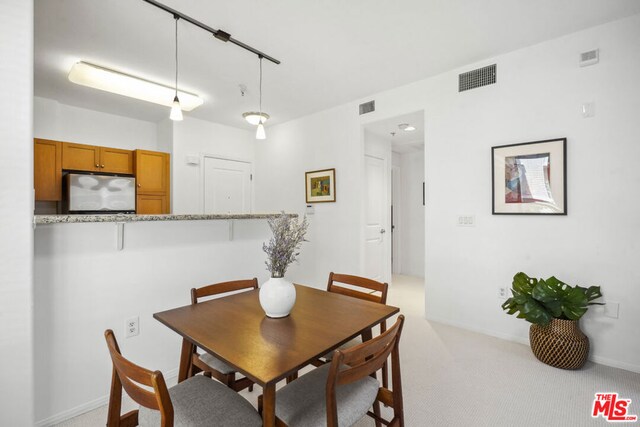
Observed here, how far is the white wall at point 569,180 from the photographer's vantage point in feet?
7.60

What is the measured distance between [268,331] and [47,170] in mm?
4103

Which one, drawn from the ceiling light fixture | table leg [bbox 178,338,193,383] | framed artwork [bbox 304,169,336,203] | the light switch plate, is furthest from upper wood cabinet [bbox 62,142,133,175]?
the light switch plate

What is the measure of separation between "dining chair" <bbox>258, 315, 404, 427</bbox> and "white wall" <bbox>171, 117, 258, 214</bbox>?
398 cm

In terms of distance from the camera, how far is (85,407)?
6.05 feet

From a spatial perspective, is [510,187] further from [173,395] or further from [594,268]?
[173,395]

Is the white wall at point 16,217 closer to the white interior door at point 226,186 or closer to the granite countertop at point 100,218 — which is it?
the granite countertop at point 100,218

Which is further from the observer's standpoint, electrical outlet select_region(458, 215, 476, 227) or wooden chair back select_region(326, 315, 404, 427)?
electrical outlet select_region(458, 215, 476, 227)

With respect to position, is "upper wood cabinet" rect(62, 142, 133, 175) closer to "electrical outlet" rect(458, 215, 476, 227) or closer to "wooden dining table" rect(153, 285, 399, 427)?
"wooden dining table" rect(153, 285, 399, 427)

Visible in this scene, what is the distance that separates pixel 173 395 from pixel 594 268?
316 cm

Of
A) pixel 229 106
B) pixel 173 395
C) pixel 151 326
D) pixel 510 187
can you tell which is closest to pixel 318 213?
pixel 229 106

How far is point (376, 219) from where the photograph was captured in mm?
4594

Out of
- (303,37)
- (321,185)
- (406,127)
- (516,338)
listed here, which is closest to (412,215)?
(406,127)

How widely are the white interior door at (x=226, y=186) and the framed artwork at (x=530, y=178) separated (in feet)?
13.1

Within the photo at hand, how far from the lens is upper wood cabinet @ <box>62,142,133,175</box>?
12.5ft
